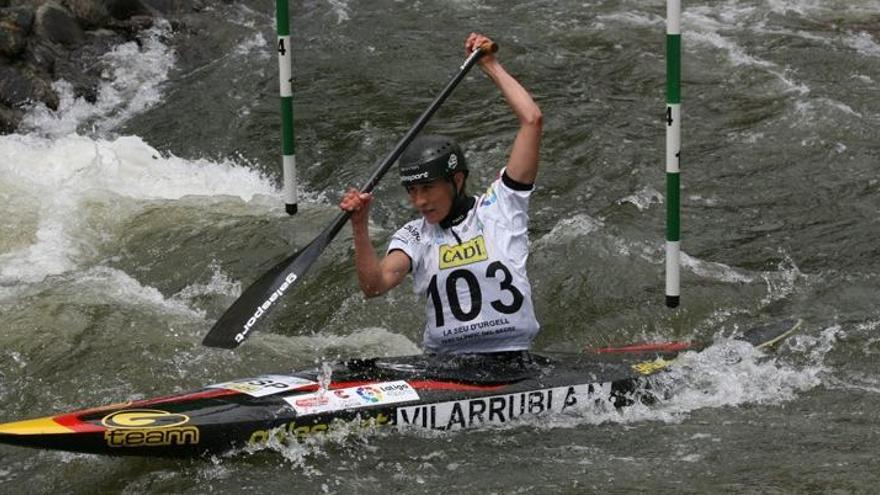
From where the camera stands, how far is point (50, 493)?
514cm

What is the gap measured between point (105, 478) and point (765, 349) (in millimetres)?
3200

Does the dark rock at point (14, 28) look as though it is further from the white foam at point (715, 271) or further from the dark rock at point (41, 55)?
the white foam at point (715, 271)

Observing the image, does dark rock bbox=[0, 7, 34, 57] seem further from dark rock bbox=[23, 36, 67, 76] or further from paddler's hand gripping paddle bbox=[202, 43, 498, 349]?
paddler's hand gripping paddle bbox=[202, 43, 498, 349]

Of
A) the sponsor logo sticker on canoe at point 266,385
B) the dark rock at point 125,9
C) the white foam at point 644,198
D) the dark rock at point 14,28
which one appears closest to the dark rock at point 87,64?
the dark rock at point 125,9

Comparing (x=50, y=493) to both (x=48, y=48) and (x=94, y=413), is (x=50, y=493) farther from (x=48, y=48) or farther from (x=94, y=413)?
(x=48, y=48)

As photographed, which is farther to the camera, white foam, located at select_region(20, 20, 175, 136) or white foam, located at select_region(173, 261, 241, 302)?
white foam, located at select_region(20, 20, 175, 136)

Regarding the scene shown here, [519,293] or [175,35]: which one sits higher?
[175,35]

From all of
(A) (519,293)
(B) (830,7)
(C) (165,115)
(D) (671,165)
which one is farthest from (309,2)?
(A) (519,293)

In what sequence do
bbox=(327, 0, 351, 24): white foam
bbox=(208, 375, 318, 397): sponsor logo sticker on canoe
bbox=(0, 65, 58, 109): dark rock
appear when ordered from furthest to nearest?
bbox=(327, 0, 351, 24): white foam < bbox=(0, 65, 58, 109): dark rock < bbox=(208, 375, 318, 397): sponsor logo sticker on canoe

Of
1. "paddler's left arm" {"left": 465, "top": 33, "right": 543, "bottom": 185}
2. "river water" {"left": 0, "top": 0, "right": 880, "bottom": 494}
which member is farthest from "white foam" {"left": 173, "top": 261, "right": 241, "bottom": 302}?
"paddler's left arm" {"left": 465, "top": 33, "right": 543, "bottom": 185}

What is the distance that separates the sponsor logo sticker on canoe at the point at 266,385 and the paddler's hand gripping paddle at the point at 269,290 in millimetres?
173

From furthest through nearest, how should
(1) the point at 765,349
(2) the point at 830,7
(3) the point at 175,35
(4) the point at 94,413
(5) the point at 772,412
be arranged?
1. (2) the point at 830,7
2. (3) the point at 175,35
3. (1) the point at 765,349
4. (5) the point at 772,412
5. (4) the point at 94,413

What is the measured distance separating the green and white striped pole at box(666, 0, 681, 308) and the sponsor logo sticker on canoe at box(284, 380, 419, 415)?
6.54 ft

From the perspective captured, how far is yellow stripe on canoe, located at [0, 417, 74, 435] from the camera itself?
4.80 m
